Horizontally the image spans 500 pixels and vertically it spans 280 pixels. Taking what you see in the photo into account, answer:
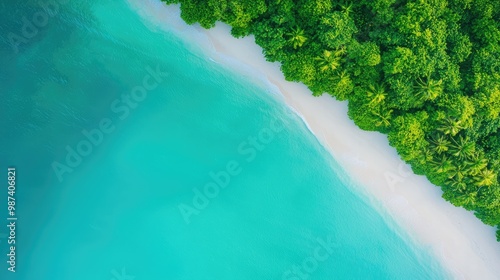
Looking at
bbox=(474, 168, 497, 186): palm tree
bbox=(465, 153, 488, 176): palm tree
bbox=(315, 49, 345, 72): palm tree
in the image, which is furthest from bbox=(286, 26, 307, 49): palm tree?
bbox=(474, 168, 497, 186): palm tree

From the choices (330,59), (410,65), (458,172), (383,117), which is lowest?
(383,117)

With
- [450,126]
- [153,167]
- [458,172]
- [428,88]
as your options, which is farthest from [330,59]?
[153,167]

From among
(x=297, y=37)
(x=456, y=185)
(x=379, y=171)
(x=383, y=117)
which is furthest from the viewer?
(x=379, y=171)

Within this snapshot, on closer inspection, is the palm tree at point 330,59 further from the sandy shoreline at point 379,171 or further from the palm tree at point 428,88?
the palm tree at point 428,88

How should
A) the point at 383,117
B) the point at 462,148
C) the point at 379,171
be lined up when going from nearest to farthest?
the point at 462,148 → the point at 383,117 → the point at 379,171

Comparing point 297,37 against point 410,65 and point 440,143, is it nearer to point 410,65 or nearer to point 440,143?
point 410,65

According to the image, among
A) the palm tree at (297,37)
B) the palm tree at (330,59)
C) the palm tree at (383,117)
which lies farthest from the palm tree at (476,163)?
the palm tree at (297,37)

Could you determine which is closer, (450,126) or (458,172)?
(450,126)

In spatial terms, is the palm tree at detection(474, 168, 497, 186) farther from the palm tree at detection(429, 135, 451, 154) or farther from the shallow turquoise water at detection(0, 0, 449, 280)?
the shallow turquoise water at detection(0, 0, 449, 280)
